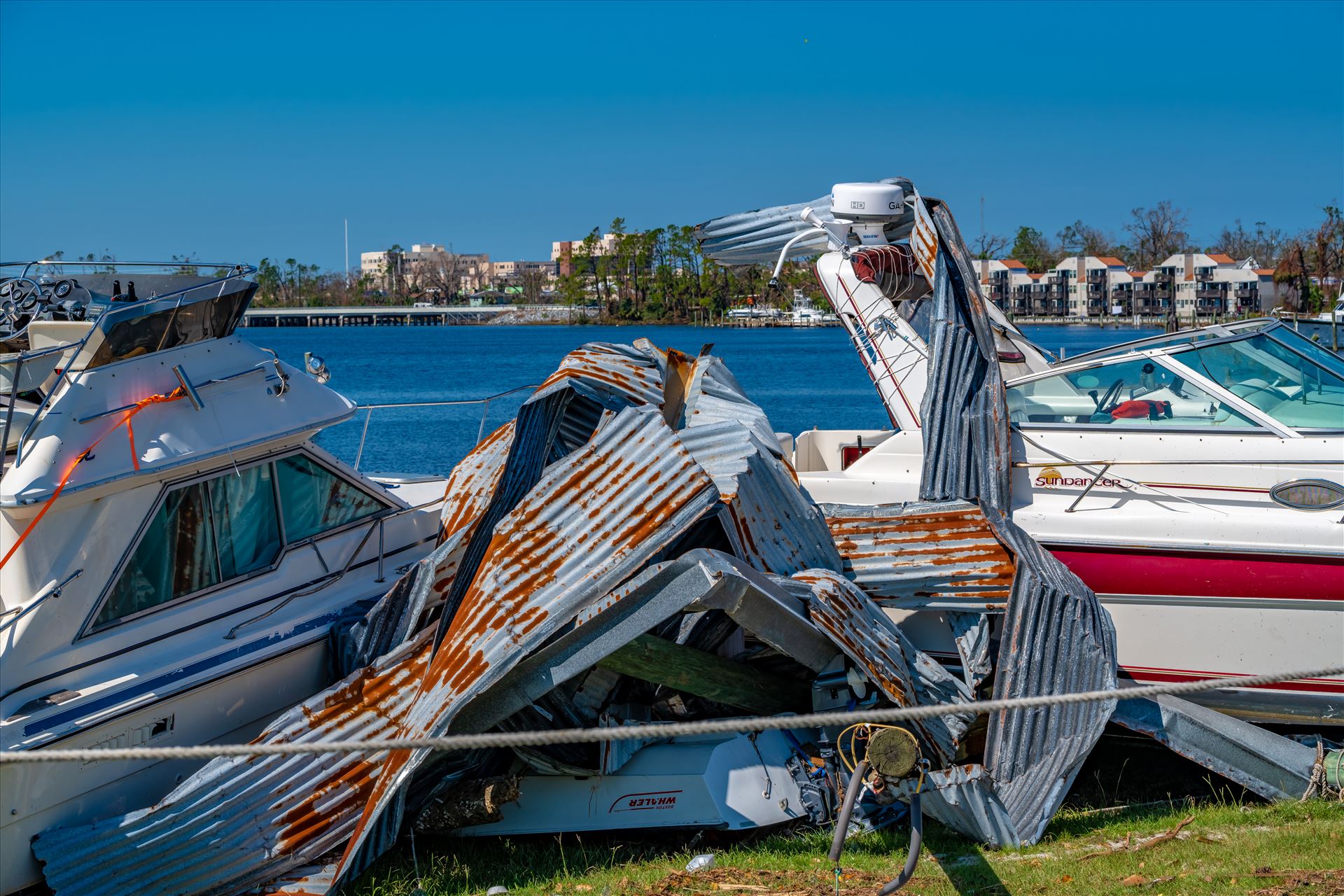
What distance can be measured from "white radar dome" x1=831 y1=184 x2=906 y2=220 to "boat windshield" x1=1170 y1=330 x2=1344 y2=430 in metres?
2.83

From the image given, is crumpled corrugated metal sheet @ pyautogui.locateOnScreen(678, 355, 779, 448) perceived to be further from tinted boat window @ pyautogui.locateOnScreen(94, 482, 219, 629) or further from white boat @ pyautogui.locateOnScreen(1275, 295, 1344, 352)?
white boat @ pyautogui.locateOnScreen(1275, 295, 1344, 352)

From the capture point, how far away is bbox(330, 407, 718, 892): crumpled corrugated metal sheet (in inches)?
256

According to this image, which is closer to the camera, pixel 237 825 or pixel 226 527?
pixel 237 825

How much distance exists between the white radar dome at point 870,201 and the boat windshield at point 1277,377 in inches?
112

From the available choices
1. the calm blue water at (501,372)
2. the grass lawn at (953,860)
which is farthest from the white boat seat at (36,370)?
the calm blue water at (501,372)

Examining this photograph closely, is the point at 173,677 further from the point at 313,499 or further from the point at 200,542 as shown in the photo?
the point at 313,499

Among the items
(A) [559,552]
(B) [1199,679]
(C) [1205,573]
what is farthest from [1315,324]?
(A) [559,552]

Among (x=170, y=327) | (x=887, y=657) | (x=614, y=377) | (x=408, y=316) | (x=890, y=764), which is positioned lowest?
(x=890, y=764)

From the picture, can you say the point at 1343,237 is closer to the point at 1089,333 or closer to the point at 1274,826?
the point at 1089,333

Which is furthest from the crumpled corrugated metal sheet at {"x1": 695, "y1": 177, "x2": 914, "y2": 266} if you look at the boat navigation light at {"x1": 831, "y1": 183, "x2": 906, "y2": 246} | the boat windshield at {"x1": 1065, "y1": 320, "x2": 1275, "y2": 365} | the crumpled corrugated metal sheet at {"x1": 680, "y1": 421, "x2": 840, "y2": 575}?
the crumpled corrugated metal sheet at {"x1": 680, "y1": 421, "x2": 840, "y2": 575}

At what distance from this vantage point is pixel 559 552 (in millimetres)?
6871

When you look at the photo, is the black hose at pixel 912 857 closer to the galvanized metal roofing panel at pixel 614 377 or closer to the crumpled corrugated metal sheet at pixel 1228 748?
the crumpled corrugated metal sheet at pixel 1228 748

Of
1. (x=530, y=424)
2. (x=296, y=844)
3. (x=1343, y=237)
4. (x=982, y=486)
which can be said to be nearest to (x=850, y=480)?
(x=982, y=486)

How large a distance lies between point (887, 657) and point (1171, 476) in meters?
3.46
